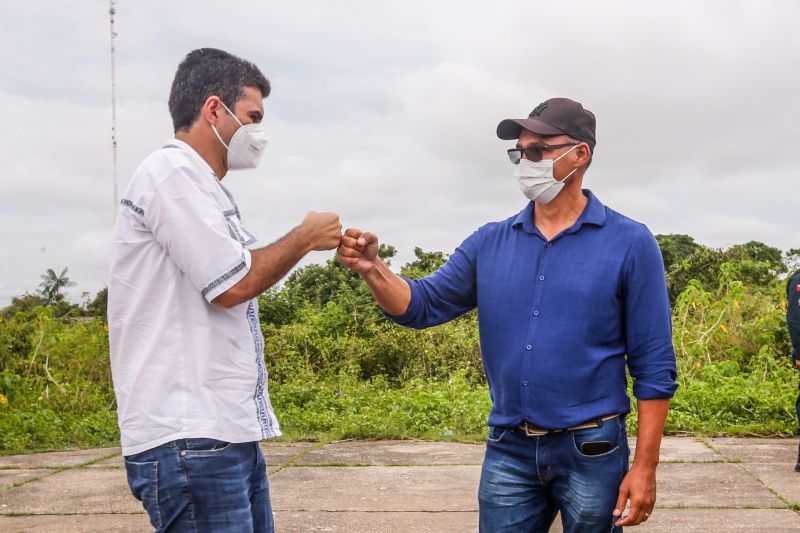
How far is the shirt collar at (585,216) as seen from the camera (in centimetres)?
322

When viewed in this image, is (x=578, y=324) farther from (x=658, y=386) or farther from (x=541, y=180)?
(x=541, y=180)

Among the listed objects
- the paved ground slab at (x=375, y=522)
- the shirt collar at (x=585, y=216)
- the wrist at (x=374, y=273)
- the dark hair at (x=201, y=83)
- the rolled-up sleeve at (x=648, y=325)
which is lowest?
the paved ground slab at (x=375, y=522)

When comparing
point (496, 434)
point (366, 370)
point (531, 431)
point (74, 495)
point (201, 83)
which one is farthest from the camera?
point (366, 370)

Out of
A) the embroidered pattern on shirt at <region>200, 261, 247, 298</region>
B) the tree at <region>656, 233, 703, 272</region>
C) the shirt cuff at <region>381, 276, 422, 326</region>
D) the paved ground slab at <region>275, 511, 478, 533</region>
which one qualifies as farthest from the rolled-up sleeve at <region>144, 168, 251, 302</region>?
the tree at <region>656, 233, 703, 272</region>

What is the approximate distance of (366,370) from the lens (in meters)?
12.0

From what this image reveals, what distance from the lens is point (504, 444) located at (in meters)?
3.14

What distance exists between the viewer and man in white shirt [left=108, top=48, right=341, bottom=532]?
2570 mm

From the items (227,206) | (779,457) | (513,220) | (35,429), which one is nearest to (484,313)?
(513,220)

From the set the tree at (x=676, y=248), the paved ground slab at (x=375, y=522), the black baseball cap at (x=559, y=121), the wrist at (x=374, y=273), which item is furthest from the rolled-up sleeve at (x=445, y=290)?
the tree at (x=676, y=248)

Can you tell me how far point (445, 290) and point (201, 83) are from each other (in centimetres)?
120

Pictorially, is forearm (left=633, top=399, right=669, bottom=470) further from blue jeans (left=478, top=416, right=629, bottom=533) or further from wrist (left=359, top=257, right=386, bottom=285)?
wrist (left=359, top=257, right=386, bottom=285)

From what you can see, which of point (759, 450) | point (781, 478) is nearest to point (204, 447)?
point (781, 478)

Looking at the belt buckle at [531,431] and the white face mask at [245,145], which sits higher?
the white face mask at [245,145]

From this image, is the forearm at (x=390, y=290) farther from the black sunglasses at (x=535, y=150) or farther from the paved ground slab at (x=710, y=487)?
the paved ground slab at (x=710, y=487)
